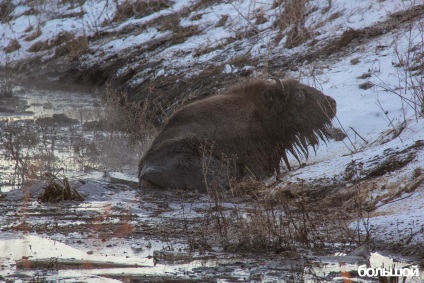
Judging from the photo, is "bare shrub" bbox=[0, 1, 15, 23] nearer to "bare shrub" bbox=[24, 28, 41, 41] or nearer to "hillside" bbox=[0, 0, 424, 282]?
"hillside" bbox=[0, 0, 424, 282]

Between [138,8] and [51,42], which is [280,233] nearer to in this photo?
[138,8]

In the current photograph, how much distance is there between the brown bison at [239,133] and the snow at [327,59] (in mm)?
440

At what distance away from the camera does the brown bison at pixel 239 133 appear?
29.7 feet

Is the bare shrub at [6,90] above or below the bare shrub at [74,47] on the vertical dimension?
below

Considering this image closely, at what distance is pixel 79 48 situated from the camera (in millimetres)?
21406

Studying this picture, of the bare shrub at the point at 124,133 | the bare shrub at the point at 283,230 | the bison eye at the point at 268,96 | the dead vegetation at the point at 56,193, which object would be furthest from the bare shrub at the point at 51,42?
the bare shrub at the point at 283,230

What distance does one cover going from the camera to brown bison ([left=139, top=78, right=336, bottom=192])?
356 inches

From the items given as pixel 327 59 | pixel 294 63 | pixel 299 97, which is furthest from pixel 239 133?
pixel 294 63

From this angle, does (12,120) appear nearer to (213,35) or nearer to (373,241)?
(213,35)

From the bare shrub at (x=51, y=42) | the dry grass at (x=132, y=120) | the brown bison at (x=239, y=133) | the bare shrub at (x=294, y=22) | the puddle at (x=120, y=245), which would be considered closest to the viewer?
the puddle at (x=120, y=245)

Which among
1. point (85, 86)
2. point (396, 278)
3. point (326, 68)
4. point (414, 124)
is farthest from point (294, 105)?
point (85, 86)

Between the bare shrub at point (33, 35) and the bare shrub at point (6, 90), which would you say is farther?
the bare shrub at point (33, 35)

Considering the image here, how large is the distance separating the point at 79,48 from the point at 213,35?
525 cm

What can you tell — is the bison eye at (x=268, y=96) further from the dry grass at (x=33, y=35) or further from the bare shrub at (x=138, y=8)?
the dry grass at (x=33, y=35)
